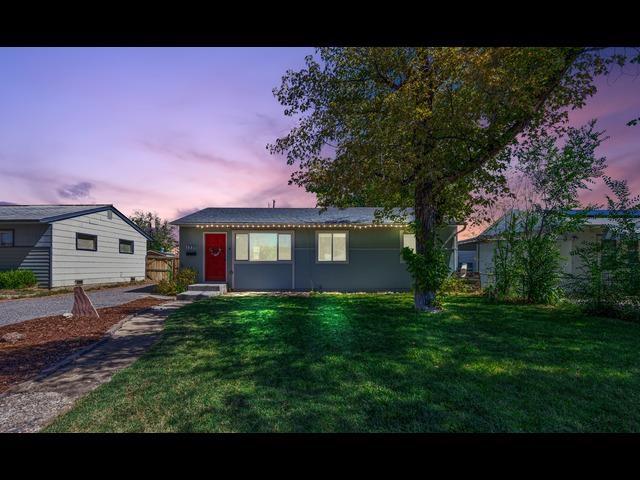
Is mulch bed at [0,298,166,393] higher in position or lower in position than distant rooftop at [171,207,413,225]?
lower

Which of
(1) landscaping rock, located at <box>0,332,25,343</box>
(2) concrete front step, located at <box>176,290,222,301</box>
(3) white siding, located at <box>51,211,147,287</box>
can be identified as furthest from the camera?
(3) white siding, located at <box>51,211,147,287</box>

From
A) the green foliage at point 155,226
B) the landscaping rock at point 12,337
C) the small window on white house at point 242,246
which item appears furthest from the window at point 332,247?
the green foliage at point 155,226

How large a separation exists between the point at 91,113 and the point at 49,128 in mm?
1347

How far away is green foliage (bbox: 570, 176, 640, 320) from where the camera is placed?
267 inches

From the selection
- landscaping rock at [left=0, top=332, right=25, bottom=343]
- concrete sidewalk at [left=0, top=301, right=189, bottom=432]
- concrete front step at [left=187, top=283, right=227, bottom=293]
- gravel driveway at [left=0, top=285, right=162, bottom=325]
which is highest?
concrete front step at [left=187, top=283, right=227, bottom=293]

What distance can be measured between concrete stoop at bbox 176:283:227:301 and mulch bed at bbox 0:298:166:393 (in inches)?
95.9

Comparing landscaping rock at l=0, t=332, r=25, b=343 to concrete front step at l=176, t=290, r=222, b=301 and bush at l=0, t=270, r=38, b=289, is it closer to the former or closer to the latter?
concrete front step at l=176, t=290, r=222, b=301

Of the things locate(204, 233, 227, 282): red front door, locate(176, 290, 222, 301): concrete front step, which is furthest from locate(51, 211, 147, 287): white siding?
locate(176, 290, 222, 301): concrete front step

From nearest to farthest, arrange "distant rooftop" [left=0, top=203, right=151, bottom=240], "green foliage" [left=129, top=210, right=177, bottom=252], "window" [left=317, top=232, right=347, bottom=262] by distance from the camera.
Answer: "window" [left=317, top=232, right=347, bottom=262] < "distant rooftop" [left=0, top=203, right=151, bottom=240] < "green foliage" [left=129, top=210, right=177, bottom=252]
